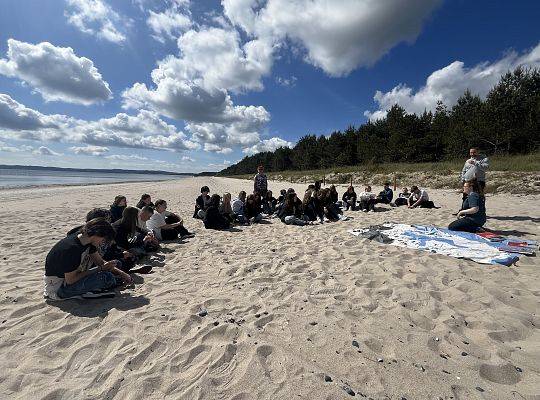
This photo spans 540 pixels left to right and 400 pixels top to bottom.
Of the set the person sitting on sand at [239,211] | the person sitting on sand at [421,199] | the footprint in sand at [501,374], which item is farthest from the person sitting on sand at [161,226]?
the person sitting on sand at [421,199]

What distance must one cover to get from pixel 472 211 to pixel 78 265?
842cm

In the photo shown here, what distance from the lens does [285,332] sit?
319 cm

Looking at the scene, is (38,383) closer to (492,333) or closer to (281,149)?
(492,333)

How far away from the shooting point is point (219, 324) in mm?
3330

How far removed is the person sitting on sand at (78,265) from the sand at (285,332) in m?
0.20

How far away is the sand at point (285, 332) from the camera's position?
245cm

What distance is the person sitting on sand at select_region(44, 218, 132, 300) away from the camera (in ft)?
12.0

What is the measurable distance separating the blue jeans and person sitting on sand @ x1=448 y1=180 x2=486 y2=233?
802 cm

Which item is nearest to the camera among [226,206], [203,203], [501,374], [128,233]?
[501,374]

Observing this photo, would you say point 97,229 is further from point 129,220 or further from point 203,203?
point 203,203

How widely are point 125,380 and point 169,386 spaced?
16.6 inches

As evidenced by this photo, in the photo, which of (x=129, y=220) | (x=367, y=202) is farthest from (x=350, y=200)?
(x=129, y=220)

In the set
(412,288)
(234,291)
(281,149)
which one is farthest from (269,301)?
(281,149)

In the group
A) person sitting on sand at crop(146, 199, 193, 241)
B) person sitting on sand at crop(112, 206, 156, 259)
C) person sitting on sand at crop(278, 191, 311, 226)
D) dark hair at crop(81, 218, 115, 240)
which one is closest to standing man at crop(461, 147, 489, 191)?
person sitting on sand at crop(278, 191, 311, 226)
